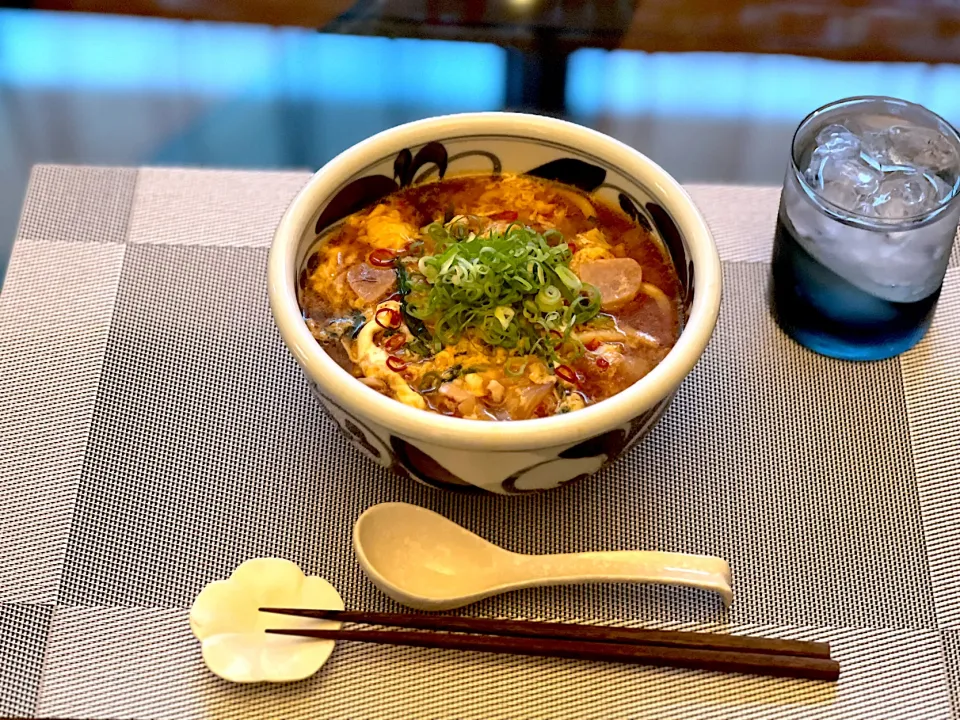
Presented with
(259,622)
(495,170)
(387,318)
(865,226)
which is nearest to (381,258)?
(387,318)

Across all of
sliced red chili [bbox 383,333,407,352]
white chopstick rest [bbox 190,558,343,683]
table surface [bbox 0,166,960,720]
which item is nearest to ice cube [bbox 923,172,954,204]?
table surface [bbox 0,166,960,720]

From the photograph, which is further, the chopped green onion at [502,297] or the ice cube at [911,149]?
the ice cube at [911,149]

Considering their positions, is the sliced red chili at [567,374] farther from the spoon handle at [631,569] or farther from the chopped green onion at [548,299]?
the spoon handle at [631,569]

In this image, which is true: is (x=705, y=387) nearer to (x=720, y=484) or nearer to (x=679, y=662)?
(x=720, y=484)

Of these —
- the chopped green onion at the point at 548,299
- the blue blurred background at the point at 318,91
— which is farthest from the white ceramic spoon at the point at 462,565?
the blue blurred background at the point at 318,91

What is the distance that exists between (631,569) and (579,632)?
3.8 inches

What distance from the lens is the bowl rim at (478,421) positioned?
1094 mm

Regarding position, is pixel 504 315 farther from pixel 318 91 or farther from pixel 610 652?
pixel 318 91

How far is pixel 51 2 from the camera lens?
2.11 meters

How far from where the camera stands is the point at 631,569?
1.21 meters

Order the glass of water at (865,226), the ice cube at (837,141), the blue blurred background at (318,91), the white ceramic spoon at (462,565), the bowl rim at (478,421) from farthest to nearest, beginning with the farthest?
the blue blurred background at (318,91) < the ice cube at (837,141) < the glass of water at (865,226) < the white ceramic spoon at (462,565) < the bowl rim at (478,421)

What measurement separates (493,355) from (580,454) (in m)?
0.18

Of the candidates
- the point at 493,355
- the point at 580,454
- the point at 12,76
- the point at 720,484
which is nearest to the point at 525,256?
the point at 493,355

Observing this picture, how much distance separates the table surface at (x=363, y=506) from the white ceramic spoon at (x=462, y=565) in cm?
4
